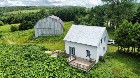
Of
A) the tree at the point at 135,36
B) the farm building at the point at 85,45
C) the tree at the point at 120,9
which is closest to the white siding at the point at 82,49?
the farm building at the point at 85,45

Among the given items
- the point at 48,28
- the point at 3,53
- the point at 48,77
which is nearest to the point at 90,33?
the point at 48,77

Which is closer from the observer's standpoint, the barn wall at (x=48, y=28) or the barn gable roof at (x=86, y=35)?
the barn gable roof at (x=86, y=35)

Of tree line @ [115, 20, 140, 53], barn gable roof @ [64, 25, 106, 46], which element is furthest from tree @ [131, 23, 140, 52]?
barn gable roof @ [64, 25, 106, 46]

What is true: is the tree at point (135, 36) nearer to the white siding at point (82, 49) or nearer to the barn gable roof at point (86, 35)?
the barn gable roof at point (86, 35)

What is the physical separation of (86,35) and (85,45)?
193 cm

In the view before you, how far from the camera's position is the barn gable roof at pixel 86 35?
33.6 m

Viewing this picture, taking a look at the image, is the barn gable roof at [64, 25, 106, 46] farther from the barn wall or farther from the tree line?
the barn wall

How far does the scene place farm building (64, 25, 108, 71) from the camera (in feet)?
109

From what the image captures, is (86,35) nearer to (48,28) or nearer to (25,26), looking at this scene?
(48,28)

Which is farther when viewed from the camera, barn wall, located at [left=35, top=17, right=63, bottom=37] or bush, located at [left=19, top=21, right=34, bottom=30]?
bush, located at [left=19, top=21, right=34, bottom=30]

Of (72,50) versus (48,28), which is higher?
(48,28)

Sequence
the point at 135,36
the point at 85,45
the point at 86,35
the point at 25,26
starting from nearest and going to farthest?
the point at 85,45, the point at 86,35, the point at 135,36, the point at 25,26

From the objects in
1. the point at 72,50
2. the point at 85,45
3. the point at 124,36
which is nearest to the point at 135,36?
the point at 124,36

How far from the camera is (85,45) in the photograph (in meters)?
34.1
